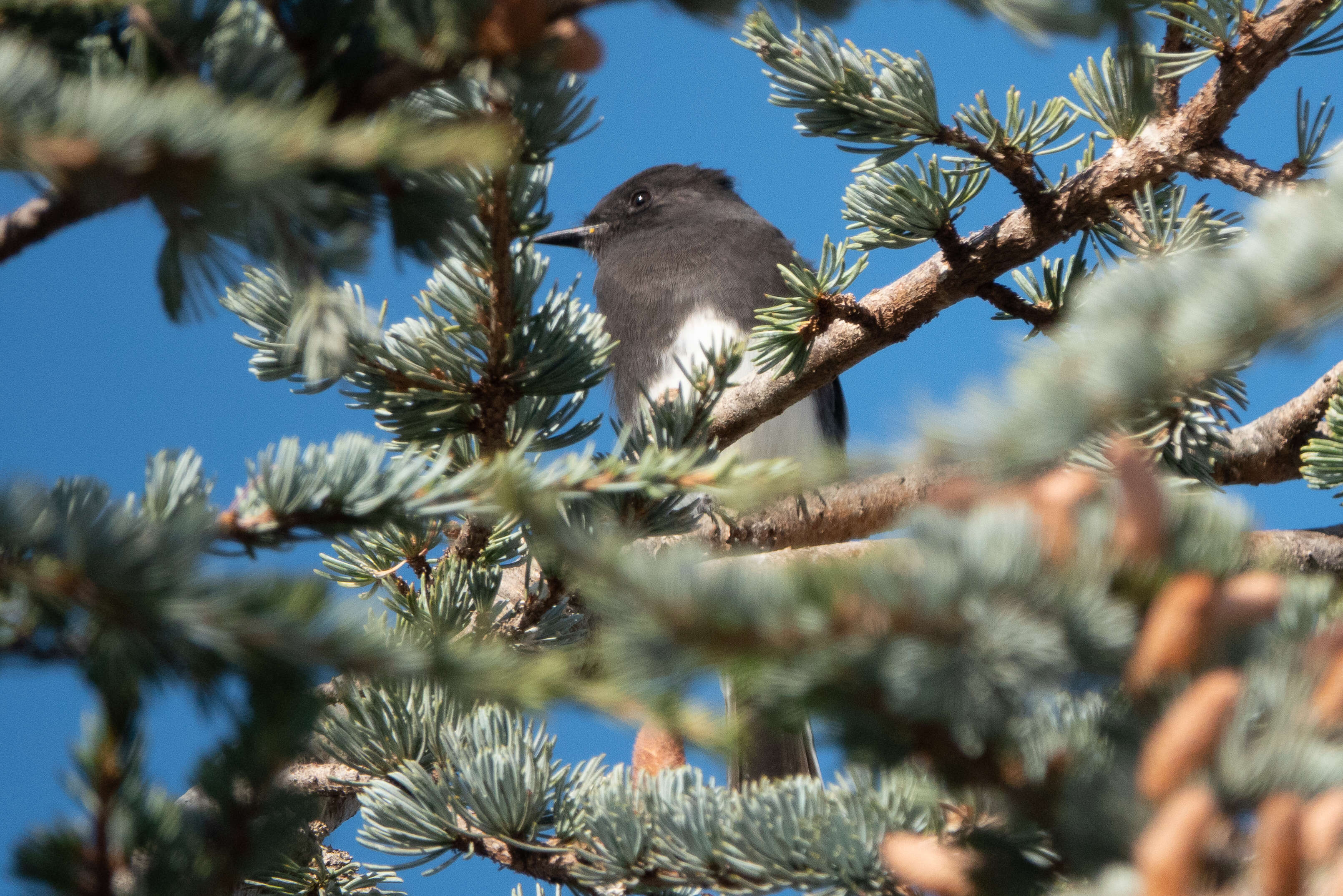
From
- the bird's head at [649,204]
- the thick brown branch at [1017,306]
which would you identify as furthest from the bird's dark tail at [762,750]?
the bird's head at [649,204]

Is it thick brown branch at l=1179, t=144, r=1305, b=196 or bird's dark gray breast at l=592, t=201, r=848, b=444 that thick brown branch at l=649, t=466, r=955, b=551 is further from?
bird's dark gray breast at l=592, t=201, r=848, b=444

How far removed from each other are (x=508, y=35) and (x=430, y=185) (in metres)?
0.13

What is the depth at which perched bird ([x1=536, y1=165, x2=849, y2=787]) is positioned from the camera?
113 inches

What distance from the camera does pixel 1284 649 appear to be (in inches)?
20.9

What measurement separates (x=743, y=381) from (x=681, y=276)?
102 centimetres

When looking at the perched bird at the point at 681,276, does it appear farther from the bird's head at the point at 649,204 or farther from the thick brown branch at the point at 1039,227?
the thick brown branch at the point at 1039,227

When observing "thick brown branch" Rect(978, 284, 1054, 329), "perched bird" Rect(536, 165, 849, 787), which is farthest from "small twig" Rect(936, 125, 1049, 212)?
"perched bird" Rect(536, 165, 849, 787)

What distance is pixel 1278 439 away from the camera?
5.58 feet

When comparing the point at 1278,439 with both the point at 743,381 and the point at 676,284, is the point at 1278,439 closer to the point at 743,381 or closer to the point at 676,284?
the point at 743,381

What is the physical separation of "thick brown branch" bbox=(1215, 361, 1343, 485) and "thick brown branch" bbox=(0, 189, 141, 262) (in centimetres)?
152

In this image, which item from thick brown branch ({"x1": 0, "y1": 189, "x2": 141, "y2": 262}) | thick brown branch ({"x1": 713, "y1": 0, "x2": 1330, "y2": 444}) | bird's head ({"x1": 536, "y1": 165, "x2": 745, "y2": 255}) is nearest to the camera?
thick brown branch ({"x1": 0, "y1": 189, "x2": 141, "y2": 262})

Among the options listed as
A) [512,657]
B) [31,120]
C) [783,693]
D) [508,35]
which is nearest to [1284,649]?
[783,693]

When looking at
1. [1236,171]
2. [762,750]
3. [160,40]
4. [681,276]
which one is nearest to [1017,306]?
[1236,171]

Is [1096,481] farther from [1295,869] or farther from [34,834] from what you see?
[34,834]
